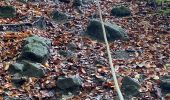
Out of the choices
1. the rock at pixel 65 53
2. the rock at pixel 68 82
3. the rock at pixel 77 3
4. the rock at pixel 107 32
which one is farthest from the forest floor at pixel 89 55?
the rock at pixel 77 3

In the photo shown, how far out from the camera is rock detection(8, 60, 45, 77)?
321 inches

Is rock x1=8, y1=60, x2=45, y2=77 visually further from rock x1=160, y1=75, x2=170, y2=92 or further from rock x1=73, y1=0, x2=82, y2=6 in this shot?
rock x1=73, y1=0, x2=82, y2=6

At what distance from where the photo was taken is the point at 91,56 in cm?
954

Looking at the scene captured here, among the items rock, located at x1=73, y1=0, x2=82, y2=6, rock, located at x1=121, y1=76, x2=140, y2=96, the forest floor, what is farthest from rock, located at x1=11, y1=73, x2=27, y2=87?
rock, located at x1=73, y1=0, x2=82, y2=6

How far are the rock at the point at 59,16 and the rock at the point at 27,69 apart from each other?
4184mm

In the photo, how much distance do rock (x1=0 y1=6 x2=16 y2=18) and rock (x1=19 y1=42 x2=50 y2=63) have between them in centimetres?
317

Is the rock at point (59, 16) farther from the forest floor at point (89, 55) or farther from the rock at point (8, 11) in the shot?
the rock at point (8, 11)

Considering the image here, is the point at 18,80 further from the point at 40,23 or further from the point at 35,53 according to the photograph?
the point at 40,23

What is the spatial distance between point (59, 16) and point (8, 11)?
1.77 m

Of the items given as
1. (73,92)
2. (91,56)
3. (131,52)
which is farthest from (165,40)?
(73,92)

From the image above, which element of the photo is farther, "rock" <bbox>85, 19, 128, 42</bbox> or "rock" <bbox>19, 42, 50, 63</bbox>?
"rock" <bbox>85, 19, 128, 42</bbox>

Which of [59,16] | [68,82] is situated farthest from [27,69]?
[59,16]

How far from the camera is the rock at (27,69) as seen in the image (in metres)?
8.15

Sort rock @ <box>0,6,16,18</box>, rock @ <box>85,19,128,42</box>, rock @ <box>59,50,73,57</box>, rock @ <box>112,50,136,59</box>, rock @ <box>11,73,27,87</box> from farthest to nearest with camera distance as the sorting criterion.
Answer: rock @ <box>0,6,16,18</box> < rock @ <box>85,19,128,42</box> < rock @ <box>112,50,136,59</box> < rock @ <box>59,50,73,57</box> < rock @ <box>11,73,27,87</box>
